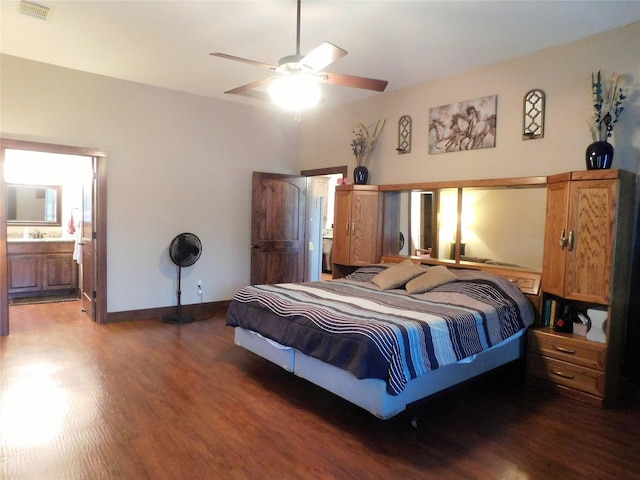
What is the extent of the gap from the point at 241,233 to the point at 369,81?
3.33 meters

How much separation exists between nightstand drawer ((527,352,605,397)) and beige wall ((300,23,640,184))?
1.57 m

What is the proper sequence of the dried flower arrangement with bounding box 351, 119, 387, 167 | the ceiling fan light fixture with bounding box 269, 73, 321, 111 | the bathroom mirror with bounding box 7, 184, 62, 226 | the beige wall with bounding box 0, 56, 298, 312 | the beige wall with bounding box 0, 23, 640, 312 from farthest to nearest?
the bathroom mirror with bounding box 7, 184, 62, 226
the dried flower arrangement with bounding box 351, 119, 387, 167
the beige wall with bounding box 0, 56, 298, 312
the beige wall with bounding box 0, 23, 640, 312
the ceiling fan light fixture with bounding box 269, 73, 321, 111

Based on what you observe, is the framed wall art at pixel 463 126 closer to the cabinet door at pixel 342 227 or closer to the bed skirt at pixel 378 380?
the cabinet door at pixel 342 227

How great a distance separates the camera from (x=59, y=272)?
20.2 ft

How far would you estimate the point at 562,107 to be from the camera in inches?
137

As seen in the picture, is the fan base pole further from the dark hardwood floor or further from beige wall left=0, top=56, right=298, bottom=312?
the dark hardwood floor

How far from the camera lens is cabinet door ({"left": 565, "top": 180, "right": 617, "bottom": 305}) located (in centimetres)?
287

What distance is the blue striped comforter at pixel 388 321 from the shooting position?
93.4 inches

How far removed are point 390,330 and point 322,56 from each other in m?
1.73

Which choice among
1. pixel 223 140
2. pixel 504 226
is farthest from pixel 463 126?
pixel 223 140

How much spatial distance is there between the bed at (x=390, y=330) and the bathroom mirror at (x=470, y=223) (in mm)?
360

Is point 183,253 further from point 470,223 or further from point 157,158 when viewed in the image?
point 470,223

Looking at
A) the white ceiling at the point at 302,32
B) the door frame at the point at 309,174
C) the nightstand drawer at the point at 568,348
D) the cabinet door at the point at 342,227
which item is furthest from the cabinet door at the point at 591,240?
the door frame at the point at 309,174

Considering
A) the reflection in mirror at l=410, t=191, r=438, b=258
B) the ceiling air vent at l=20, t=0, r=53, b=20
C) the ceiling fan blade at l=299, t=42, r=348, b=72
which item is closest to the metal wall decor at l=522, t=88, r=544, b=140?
the reflection in mirror at l=410, t=191, r=438, b=258
